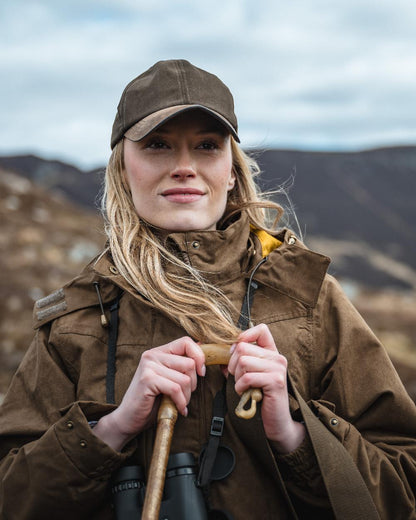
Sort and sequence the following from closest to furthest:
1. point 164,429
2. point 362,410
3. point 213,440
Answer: point 164,429, point 213,440, point 362,410

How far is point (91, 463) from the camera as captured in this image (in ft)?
8.59

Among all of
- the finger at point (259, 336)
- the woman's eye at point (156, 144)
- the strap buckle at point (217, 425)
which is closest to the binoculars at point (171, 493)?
the strap buckle at point (217, 425)

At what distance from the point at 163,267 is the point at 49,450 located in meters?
0.98

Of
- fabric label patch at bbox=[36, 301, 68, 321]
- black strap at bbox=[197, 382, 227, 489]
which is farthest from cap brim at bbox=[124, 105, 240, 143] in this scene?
black strap at bbox=[197, 382, 227, 489]

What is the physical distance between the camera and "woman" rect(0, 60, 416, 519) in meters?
2.62

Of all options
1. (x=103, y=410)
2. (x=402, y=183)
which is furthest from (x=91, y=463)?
(x=402, y=183)

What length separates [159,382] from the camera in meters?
2.51

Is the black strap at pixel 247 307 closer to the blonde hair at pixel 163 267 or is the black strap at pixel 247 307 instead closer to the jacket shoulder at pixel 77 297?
the blonde hair at pixel 163 267

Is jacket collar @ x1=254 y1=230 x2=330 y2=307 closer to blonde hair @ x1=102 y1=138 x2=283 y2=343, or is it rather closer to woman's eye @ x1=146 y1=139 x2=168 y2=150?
blonde hair @ x1=102 y1=138 x2=283 y2=343

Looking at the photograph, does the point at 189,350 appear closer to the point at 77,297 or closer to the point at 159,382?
the point at 159,382

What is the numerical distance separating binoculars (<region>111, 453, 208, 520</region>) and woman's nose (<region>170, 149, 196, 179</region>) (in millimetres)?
1265

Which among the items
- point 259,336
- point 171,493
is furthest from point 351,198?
point 171,493

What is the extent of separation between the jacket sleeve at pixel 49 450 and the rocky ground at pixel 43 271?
5.99m

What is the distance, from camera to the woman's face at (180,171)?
294 centimetres
